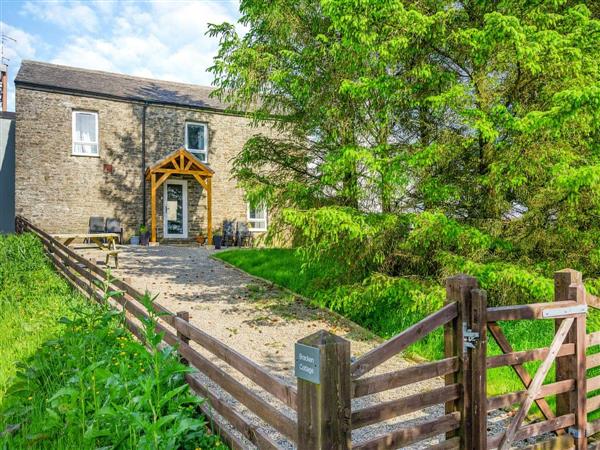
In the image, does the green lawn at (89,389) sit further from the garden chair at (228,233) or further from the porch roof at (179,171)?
the garden chair at (228,233)

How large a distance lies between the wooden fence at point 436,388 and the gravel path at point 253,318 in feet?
3.23

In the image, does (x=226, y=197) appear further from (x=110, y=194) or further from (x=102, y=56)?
(x=102, y=56)

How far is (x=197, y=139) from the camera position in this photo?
19953mm

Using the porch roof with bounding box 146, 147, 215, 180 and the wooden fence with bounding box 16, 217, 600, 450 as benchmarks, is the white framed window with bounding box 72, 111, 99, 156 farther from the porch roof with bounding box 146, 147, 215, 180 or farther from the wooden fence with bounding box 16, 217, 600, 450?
the wooden fence with bounding box 16, 217, 600, 450

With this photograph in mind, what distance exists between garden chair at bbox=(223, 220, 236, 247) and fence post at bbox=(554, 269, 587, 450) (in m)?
16.0

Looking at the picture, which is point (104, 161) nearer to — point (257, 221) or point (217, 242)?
point (217, 242)

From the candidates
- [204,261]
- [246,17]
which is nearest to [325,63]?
[246,17]

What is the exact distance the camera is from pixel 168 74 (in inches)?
972

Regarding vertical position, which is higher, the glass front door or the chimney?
the chimney

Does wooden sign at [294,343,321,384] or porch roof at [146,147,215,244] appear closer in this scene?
wooden sign at [294,343,321,384]

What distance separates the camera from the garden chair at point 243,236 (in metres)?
19.3

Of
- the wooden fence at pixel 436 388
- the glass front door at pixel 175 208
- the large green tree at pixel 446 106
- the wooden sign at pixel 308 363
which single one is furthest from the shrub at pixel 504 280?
the glass front door at pixel 175 208

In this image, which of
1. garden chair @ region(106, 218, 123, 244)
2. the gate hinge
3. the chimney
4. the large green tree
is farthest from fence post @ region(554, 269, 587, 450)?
the chimney

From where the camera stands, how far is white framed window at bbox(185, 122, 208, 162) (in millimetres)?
19722
